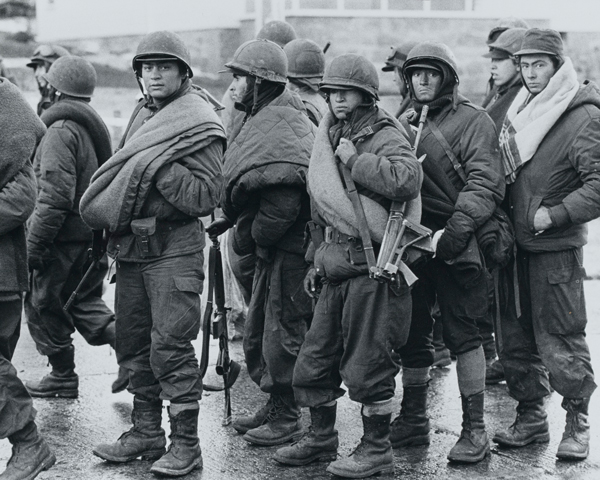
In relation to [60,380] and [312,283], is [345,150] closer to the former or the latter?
[312,283]

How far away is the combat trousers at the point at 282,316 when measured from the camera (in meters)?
5.84

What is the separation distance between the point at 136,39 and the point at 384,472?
1663 cm

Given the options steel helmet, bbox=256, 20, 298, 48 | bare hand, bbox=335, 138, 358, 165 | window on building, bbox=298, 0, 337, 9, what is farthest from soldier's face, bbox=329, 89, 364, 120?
window on building, bbox=298, 0, 337, 9

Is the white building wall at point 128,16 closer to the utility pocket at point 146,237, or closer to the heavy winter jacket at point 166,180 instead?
the heavy winter jacket at point 166,180

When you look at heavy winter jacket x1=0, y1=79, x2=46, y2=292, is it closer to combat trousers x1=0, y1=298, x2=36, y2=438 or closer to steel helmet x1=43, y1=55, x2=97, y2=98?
combat trousers x1=0, y1=298, x2=36, y2=438

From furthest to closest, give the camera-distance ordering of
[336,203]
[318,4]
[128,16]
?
[128,16], [318,4], [336,203]

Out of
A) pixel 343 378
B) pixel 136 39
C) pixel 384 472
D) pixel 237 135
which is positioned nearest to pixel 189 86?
pixel 237 135

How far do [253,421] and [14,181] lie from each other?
6.73 ft

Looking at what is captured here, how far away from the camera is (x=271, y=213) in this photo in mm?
5664

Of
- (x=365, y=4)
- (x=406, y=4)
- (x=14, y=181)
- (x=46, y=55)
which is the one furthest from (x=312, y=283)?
(x=406, y=4)

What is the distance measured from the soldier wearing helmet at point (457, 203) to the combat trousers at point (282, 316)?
26.2 inches

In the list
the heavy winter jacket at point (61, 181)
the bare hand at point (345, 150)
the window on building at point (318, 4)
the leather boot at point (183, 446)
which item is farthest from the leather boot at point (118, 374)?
the window on building at point (318, 4)

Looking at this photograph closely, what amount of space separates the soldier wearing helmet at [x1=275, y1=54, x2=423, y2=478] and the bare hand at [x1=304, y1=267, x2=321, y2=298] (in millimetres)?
14

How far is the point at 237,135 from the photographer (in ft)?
19.4
